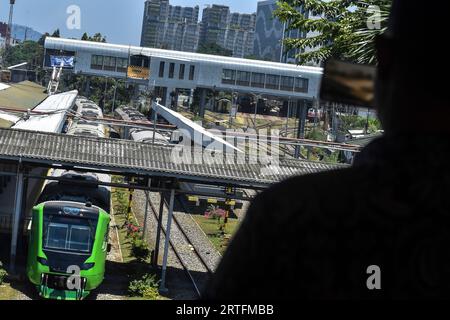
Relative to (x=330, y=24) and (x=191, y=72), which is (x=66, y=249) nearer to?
(x=330, y=24)

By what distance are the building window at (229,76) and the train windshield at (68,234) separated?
31.9 metres

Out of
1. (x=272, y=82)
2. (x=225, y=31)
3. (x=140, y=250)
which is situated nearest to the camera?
(x=140, y=250)

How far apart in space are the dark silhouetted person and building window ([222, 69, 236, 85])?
43.4 meters

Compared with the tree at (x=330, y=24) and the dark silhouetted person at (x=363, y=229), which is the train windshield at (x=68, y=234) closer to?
the tree at (x=330, y=24)

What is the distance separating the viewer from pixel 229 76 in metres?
44.6

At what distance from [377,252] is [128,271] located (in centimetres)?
1452

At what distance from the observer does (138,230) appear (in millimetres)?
18203

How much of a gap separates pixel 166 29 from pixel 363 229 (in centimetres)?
15331

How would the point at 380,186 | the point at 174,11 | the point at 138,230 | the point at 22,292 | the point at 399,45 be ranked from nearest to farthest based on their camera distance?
the point at 380,186
the point at 399,45
the point at 22,292
the point at 138,230
the point at 174,11

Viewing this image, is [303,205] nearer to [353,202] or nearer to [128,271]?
[353,202]

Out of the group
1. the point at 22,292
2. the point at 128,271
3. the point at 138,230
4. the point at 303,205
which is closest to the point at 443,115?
the point at 303,205

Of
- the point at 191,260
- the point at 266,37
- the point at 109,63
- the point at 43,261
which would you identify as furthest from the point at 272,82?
the point at 266,37

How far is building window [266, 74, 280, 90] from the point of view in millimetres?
44500

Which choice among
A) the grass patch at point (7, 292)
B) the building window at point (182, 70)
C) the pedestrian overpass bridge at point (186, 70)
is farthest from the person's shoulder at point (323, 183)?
the building window at point (182, 70)
